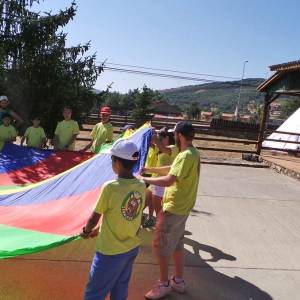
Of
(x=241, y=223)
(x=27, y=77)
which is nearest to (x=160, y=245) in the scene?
(x=241, y=223)

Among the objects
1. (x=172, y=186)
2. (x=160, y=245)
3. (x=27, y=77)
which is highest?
(x=27, y=77)

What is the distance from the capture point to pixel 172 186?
4.33 m

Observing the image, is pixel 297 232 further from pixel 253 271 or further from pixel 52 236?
pixel 52 236

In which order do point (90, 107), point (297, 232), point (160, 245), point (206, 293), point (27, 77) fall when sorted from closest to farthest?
point (160, 245) < point (206, 293) < point (297, 232) < point (27, 77) < point (90, 107)

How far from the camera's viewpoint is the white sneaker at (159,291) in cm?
429

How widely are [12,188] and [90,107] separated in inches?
270

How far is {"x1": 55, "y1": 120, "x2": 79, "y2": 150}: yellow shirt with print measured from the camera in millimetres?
7770

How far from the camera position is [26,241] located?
12.6 ft

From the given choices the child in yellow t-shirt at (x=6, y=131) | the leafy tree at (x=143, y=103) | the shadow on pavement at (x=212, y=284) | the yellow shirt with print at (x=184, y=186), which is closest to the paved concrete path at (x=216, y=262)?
the shadow on pavement at (x=212, y=284)

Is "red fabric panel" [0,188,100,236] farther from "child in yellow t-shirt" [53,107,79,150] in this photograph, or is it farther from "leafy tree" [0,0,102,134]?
"leafy tree" [0,0,102,134]

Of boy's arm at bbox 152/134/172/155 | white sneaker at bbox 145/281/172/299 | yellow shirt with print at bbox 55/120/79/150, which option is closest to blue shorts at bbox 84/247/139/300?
white sneaker at bbox 145/281/172/299

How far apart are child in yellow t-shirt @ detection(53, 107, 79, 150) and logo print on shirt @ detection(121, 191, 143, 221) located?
15.7 feet

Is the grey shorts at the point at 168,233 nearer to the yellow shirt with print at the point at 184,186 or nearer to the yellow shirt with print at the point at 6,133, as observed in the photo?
the yellow shirt with print at the point at 184,186

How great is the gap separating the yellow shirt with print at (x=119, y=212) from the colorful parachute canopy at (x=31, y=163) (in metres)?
3.11
